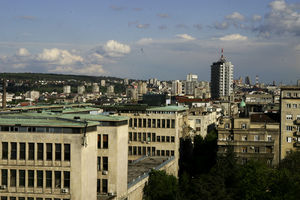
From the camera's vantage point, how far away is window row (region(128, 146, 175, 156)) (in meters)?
93.6

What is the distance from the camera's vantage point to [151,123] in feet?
308

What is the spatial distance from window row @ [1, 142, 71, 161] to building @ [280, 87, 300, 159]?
194 ft

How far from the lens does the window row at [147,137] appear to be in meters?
93.9

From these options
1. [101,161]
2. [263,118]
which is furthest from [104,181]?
[263,118]

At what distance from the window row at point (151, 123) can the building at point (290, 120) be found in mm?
21969

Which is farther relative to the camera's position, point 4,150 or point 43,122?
point 4,150

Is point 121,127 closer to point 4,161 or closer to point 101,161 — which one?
point 101,161

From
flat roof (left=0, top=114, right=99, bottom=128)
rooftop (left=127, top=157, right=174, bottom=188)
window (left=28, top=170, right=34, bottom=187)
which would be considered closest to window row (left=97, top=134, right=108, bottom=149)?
rooftop (left=127, top=157, right=174, bottom=188)

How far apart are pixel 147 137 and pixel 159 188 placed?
97.7 ft

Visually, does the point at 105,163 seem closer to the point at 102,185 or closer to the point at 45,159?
the point at 102,185

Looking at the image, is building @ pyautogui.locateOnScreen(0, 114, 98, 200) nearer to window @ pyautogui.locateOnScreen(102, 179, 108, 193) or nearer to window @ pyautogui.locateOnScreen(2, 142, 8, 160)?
window @ pyautogui.locateOnScreen(2, 142, 8, 160)

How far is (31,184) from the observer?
4572 cm

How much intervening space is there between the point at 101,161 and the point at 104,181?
233 centimetres

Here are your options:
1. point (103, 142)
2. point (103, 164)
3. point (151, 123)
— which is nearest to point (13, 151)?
point (103, 142)
